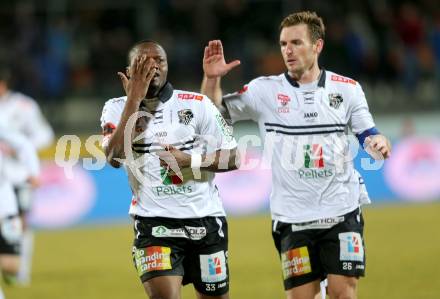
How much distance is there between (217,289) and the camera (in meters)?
6.72

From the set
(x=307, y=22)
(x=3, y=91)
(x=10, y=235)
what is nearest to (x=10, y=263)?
(x=10, y=235)

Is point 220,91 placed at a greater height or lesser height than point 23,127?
lesser

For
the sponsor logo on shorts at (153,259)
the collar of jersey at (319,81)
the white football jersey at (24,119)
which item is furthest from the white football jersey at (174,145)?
the white football jersey at (24,119)

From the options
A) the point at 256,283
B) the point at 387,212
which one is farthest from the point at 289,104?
the point at 387,212

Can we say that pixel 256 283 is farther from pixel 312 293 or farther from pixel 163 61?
pixel 163 61

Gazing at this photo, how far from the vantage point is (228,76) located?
17.6 meters

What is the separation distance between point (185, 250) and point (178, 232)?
0.18 meters

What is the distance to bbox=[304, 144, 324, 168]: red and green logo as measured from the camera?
6883 mm

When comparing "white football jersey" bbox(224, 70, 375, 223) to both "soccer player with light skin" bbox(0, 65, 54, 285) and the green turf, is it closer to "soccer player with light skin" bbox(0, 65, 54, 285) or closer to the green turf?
the green turf

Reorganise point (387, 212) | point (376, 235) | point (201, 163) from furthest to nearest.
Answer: point (387, 212)
point (376, 235)
point (201, 163)

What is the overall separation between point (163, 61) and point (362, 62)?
12.4 meters

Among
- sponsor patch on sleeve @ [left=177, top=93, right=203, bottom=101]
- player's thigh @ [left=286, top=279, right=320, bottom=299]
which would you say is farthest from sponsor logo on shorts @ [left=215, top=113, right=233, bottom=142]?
player's thigh @ [left=286, top=279, right=320, bottom=299]

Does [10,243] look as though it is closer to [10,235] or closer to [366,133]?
[10,235]

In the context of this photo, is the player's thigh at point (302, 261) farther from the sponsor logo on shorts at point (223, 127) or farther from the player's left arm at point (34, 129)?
the player's left arm at point (34, 129)
